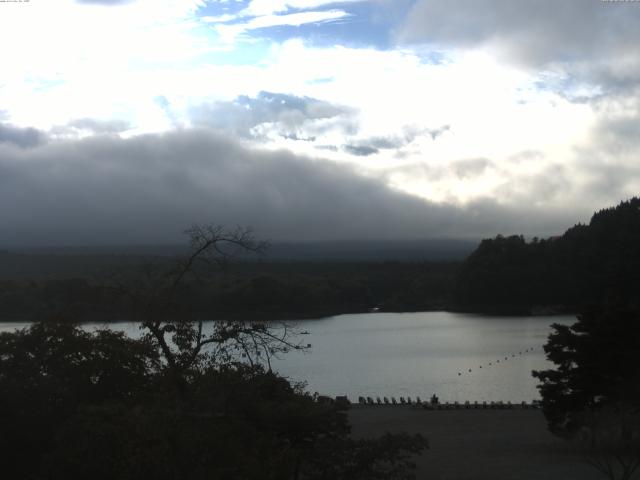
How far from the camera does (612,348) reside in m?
21.6

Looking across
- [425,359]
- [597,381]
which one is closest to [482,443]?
[597,381]

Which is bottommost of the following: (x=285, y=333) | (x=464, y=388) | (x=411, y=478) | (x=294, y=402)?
(x=464, y=388)

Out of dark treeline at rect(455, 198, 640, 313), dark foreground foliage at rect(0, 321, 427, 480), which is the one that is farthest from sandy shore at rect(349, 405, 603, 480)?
dark treeline at rect(455, 198, 640, 313)

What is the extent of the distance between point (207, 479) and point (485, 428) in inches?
712

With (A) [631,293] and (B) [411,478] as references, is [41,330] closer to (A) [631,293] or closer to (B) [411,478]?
(B) [411,478]

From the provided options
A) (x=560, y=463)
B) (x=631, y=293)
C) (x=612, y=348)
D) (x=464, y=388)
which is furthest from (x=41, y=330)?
(x=631, y=293)

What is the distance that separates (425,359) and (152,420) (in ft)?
153

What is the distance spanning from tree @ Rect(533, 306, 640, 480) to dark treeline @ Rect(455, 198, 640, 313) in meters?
64.6

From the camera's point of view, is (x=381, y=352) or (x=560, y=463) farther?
(x=381, y=352)

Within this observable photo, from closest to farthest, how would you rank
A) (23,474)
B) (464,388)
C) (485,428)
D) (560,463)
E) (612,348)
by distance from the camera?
(23,474) < (560,463) < (612,348) < (485,428) < (464,388)

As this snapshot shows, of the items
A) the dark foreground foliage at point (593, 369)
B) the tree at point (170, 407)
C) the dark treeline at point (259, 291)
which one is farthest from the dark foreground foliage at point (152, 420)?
the dark foreground foliage at point (593, 369)

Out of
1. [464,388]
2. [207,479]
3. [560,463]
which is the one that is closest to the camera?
[207,479]

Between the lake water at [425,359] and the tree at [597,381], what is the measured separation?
8.03 metres

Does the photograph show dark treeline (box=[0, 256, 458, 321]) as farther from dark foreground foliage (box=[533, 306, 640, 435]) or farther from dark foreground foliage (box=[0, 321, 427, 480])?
dark foreground foliage (box=[533, 306, 640, 435])
